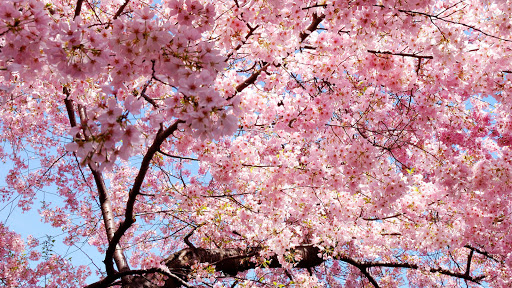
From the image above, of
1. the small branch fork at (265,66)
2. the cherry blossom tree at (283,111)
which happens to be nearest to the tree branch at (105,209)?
the cherry blossom tree at (283,111)

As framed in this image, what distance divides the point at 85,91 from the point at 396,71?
3953 millimetres

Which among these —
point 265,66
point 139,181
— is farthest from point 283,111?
point 139,181

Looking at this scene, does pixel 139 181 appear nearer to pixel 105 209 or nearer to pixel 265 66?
pixel 265 66

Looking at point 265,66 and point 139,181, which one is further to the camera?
point 139,181

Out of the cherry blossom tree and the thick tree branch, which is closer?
the cherry blossom tree

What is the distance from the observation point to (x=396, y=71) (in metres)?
4.79

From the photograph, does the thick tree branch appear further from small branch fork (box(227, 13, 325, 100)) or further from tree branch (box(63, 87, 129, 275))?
small branch fork (box(227, 13, 325, 100))

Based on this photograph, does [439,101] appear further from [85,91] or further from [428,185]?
[85,91]

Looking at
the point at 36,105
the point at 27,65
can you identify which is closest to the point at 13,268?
the point at 36,105

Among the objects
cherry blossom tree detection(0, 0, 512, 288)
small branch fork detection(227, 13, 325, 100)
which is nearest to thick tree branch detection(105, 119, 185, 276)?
cherry blossom tree detection(0, 0, 512, 288)

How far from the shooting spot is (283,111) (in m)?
4.64

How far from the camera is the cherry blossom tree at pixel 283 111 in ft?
7.29

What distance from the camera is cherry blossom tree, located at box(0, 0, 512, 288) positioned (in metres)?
2.22

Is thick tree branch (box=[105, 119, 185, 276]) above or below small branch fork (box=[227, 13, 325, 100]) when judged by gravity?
below
